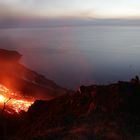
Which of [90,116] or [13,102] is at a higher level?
[13,102]

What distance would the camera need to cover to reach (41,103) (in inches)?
1711

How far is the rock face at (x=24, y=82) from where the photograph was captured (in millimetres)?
67537

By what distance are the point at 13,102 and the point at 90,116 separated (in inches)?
985

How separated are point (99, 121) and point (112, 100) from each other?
4.86 m

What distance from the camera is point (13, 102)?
55312 mm

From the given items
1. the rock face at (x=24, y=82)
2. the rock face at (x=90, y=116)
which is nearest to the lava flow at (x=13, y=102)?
the rock face at (x=24, y=82)

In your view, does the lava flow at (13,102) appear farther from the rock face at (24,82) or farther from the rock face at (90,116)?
the rock face at (90,116)

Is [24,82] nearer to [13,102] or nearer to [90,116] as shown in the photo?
[13,102]

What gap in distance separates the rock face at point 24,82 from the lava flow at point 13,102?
13.2ft

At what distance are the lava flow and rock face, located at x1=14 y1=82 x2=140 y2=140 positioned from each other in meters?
10.6

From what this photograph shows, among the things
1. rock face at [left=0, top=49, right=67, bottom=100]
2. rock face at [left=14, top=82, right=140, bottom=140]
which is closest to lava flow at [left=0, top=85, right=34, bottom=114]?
rock face at [left=0, top=49, right=67, bottom=100]

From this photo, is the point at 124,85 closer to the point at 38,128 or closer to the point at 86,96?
the point at 86,96

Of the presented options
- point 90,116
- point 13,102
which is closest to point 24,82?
point 13,102

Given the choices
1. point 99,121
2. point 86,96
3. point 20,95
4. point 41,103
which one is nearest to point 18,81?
point 20,95
